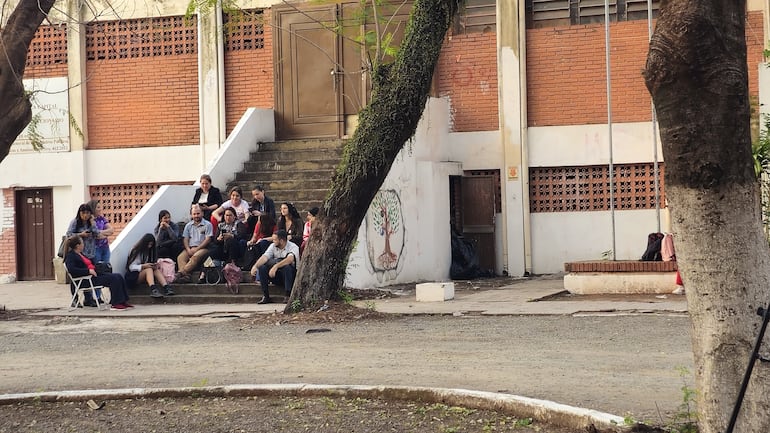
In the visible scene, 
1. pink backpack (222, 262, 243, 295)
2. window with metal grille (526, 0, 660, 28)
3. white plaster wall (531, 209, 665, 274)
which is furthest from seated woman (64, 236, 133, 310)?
window with metal grille (526, 0, 660, 28)

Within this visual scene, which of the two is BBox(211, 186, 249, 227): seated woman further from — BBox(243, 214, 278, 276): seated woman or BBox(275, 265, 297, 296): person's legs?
BBox(275, 265, 297, 296): person's legs

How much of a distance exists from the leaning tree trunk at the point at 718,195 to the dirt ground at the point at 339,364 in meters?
1.35

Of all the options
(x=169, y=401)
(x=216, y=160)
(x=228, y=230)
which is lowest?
(x=169, y=401)

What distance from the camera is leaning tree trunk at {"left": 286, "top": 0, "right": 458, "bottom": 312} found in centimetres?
1395

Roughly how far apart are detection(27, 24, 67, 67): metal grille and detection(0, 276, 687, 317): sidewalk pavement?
21.6 feet

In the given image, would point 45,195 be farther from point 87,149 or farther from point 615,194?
point 615,194

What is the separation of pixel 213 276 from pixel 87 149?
7.78 meters

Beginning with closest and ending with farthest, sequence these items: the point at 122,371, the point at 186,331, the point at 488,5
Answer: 1. the point at 122,371
2. the point at 186,331
3. the point at 488,5

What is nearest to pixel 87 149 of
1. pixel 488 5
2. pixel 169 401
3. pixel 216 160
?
pixel 216 160

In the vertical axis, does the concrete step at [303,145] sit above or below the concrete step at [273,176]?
above

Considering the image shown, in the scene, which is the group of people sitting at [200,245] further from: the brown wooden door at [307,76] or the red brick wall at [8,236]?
the red brick wall at [8,236]

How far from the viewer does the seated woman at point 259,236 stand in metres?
17.3

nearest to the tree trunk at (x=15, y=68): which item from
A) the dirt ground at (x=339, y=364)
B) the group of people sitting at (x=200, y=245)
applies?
the dirt ground at (x=339, y=364)

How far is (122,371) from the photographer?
32.1ft
